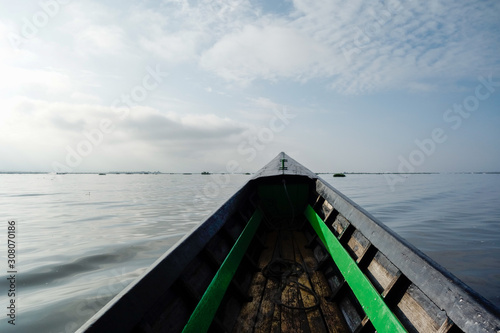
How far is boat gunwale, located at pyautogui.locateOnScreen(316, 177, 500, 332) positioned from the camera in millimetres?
1198

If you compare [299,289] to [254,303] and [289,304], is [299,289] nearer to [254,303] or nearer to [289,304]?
[289,304]

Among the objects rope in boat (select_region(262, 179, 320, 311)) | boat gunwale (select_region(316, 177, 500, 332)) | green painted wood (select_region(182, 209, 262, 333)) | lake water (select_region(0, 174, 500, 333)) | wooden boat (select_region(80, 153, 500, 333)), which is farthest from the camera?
lake water (select_region(0, 174, 500, 333))

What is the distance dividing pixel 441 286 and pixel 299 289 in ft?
5.74

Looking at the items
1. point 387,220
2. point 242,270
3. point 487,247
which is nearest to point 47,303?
point 242,270

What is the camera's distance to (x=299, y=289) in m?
3.00

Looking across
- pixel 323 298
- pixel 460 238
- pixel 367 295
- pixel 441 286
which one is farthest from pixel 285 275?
pixel 460 238

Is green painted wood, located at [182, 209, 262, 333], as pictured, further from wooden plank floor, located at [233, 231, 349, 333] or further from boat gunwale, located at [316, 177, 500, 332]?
boat gunwale, located at [316, 177, 500, 332]

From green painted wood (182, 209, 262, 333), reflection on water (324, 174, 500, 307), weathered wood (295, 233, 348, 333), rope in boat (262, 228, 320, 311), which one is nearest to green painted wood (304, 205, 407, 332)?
weathered wood (295, 233, 348, 333)

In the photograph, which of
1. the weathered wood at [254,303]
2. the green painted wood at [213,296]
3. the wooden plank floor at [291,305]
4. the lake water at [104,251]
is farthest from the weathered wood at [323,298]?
the lake water at [104,251]

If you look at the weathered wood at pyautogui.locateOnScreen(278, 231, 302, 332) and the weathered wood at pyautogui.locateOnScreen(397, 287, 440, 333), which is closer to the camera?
the weathered wood at pyautogui.locateOnScreen(397, 287, 440, 333)

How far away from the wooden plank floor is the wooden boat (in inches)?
0.4

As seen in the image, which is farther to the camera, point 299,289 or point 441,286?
point 299,289

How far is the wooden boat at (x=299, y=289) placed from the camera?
4.71ft

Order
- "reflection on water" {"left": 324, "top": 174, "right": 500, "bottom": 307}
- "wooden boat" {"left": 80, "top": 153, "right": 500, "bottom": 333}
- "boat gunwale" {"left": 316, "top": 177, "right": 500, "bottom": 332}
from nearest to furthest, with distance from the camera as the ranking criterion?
"boat gunwale" {"left": 316, "top": 177, "right": 500, "bottom": 332} < "wooden boat" {"left": 80, "top": 153, "right": 500, "bottom": 333} < "reflection on water" {"left": 324, "top": 174, "right": 500, "bottom": 307}
